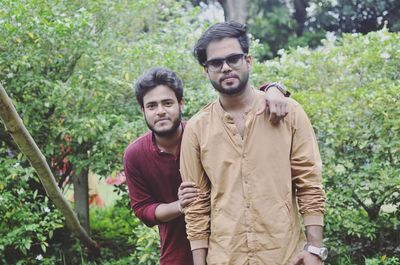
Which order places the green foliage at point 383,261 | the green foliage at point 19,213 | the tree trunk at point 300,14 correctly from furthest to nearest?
the tree trunk at point 300,14 → the green foliage at point 19,213 → the green foliage at point 383,261

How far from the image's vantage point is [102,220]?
7000 millimetres

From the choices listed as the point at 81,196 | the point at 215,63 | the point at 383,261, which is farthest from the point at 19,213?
the point at 383,261

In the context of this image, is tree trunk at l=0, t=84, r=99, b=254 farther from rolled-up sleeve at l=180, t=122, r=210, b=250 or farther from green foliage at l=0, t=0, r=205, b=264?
rolled-up sleeve at l=180, t=122, r=210, b=250

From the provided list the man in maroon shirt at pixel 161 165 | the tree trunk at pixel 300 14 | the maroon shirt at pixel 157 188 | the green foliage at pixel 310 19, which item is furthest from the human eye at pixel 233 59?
the tree trunk at pixel 300 14

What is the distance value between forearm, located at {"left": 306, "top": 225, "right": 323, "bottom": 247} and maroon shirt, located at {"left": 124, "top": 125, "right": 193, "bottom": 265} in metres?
0.73

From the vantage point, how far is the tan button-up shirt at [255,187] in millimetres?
2365

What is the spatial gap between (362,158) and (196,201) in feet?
8.93

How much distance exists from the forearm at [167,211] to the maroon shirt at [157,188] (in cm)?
4

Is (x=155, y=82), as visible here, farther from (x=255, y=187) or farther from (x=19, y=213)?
(x=19, y=213)

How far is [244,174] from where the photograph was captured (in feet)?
7.84

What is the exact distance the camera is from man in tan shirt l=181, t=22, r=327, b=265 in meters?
2.37

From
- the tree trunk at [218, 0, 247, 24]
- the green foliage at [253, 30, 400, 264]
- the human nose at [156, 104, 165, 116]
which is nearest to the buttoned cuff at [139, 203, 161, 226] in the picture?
the human nose at [156, 104, 165, 116]

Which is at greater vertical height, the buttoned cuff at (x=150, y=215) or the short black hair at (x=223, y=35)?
the short black hair at (x=223, y=35)

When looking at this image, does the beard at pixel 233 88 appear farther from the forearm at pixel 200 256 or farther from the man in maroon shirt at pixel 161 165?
the forearm at pixel 200 256
